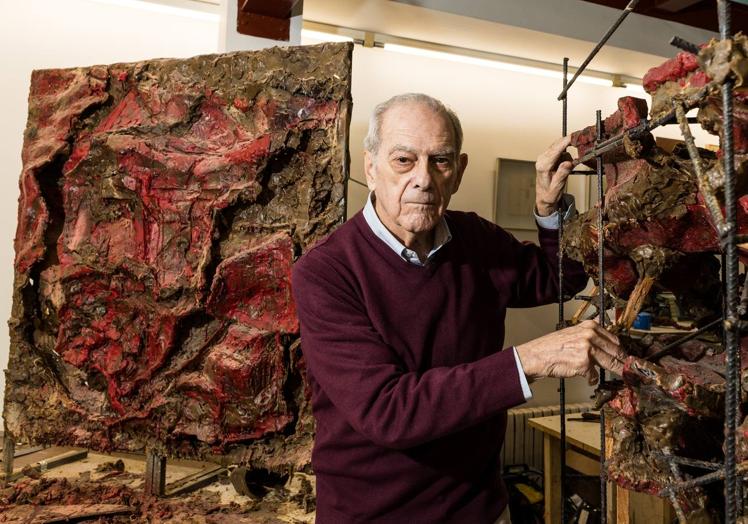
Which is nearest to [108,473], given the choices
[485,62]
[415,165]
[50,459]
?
[50,459]

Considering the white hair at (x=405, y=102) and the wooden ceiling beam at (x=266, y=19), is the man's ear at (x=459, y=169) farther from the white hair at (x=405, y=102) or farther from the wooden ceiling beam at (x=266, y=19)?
the wooden ceiling beam at (x=266, y=19)

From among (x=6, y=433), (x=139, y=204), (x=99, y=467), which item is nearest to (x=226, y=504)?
(x=99, y=467)

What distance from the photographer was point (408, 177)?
1209 millimetres

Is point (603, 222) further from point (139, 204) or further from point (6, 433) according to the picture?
point (6, 433)

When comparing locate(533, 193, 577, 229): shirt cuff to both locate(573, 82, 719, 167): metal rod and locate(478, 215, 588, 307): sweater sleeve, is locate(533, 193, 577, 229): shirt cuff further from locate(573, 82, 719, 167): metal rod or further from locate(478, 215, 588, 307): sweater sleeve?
locate(573, 82, 719, 167): metal rod

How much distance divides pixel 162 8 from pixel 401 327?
6.04ft

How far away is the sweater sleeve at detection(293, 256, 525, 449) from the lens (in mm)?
967

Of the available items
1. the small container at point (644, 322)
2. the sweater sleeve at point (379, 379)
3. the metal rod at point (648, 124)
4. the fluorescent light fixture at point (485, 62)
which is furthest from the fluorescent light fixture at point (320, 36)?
the small container at point (644, 322)

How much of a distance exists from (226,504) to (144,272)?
795 millimetres

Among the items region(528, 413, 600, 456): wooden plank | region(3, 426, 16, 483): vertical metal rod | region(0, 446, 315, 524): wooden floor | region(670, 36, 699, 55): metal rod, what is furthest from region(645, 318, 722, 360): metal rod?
region(3, 426, 16, 483): vertical metal rod

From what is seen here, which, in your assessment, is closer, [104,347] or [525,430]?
[104,347]

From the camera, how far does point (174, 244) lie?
183 cm

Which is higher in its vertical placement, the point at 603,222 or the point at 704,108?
the point at 704,108

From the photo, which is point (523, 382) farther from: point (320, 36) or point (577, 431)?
point (320, 36)
